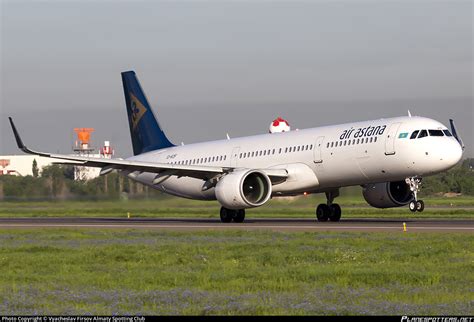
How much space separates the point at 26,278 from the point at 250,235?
13.5m

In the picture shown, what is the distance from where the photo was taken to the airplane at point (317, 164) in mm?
38216

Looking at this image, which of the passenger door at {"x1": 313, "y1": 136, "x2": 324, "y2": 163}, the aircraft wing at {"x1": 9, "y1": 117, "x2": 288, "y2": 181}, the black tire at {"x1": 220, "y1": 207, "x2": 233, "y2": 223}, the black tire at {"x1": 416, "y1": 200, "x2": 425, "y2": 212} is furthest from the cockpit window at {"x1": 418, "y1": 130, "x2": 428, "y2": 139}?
the black tire at {"x1": 220, "y1": 207, "x2": 233, "y2": 223}

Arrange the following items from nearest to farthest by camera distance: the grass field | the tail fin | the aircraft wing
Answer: the aircraft wing → the grass field → the tail fin

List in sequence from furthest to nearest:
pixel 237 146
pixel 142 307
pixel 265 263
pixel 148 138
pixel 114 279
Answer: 1. pixel 148 138
2. pixel 237 146
3. pixel 265 263
4. pixel 114 279
5. pixel 142 307

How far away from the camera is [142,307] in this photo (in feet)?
48.0

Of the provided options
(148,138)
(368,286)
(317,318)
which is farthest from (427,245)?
(148,138)

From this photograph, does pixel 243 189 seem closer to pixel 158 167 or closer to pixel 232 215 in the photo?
pixel 232 215

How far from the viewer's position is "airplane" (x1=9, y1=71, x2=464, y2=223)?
125 feet

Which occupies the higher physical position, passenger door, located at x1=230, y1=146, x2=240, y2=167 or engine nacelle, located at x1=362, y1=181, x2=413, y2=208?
passenger door, located at x1=230, y1=146, x2=240, y2=167

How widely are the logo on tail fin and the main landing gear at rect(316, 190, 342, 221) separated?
13.9 m

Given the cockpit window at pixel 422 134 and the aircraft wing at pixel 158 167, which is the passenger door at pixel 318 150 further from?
the cockpit window at pixel 422 134

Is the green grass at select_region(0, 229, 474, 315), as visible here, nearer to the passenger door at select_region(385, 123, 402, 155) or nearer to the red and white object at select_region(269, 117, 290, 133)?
the passenger door at select_region(385, 123, 402, 155)

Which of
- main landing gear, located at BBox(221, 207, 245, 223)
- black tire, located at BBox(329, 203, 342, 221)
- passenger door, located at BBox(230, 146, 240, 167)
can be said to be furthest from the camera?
passenger door, located at BBox(230, 146, 240, 167)

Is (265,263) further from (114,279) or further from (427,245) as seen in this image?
(427,245)
